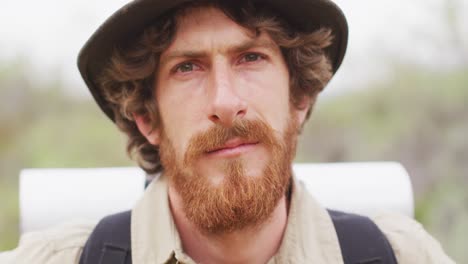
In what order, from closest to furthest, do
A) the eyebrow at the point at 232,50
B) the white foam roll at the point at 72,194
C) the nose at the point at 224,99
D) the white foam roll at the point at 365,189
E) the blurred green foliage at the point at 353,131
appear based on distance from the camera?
1. the nose at the point at 224,99
2. the eyebrow at the point at 232,50
3. the white foam roll at the point at 72,194
4. the white foam roll at the point at 365,189
5. the blurred green foliage at the point at 353,131

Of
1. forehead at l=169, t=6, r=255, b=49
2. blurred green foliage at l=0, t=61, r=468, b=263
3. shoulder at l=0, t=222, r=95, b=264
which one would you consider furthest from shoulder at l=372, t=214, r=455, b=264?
blurred green foliage at l=0, t=61, r=468, b=263

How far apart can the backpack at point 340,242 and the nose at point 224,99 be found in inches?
17.6

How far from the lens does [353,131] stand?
298 inches

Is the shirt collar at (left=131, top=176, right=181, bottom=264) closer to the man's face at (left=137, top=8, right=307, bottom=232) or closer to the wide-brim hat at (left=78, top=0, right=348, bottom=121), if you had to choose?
the man's face at (left=137, top=8, right=307, bottom=232)

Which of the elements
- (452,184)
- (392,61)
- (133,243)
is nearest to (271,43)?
(133,243)

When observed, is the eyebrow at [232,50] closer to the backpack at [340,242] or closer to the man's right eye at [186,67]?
the man's right eye at [186,67]

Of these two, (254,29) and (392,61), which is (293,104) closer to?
(254,29)

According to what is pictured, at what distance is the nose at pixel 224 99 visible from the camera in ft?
6.45

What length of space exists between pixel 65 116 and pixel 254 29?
5778mm

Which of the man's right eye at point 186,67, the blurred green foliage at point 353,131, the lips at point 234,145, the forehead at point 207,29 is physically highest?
the forehead at point 207,29

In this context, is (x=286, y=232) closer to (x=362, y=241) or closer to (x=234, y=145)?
(x=362, y=241)

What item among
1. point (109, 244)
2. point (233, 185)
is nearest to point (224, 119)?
point (233, 185)

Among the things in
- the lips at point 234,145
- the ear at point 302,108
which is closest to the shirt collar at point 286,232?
the ear at point 302,108

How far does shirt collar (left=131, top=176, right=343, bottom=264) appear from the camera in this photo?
2.11 meters
